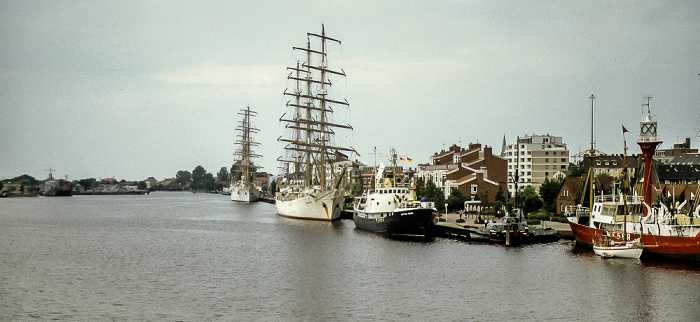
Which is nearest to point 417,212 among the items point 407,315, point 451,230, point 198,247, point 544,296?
point 451,230

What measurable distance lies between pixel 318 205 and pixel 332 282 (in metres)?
57.4

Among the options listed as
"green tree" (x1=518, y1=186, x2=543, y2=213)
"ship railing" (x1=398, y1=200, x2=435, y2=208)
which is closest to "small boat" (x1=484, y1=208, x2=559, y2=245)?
"ship railing" (x1=398, y1=200, x2=435, y2=208)

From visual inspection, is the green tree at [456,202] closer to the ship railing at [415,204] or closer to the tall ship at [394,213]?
the tall ship at [394,213]

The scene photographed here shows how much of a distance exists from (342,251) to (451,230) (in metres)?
19.0

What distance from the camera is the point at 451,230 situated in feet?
238

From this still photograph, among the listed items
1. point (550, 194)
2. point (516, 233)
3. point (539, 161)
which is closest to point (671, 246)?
point (516, 233)

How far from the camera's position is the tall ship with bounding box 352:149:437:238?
70.9 m

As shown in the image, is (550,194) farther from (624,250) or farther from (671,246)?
(671,246)

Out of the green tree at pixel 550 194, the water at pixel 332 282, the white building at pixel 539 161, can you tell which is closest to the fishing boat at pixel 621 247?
the water at pixel 332 282

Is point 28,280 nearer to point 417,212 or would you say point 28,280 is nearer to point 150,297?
point 150,297

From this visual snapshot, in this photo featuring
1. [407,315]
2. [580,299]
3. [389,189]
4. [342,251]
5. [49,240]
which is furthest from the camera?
[389,189]

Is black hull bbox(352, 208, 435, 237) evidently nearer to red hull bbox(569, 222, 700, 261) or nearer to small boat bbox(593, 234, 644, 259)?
small boat bbox(593, 234, 644, 259)

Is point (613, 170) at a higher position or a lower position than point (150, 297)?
higher

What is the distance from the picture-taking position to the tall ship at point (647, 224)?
50.7 metres
